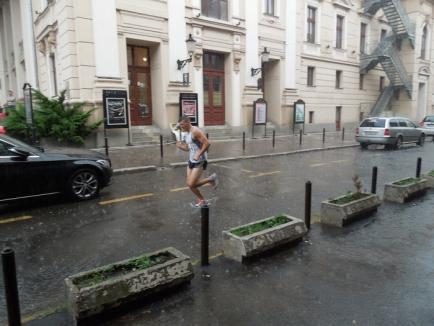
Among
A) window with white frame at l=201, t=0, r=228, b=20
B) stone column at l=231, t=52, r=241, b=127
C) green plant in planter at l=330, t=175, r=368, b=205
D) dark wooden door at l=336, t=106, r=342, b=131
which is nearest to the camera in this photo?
green plant in planter at l=330, t=175, r=368, b=205

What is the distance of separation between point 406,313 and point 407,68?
120 feet

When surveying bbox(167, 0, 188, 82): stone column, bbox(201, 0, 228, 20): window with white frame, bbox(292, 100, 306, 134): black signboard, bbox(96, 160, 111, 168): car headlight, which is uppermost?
bbox(201, 0, 228, 20): window with white frame

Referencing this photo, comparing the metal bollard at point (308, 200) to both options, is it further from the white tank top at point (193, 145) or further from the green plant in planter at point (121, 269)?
the green plant in planter at point (121, 269)

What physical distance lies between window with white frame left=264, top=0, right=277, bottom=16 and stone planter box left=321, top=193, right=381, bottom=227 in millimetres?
19648

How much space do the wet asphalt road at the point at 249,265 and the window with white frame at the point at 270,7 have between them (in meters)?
17.6

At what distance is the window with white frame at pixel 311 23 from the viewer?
26.6m

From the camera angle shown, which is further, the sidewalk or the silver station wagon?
the silver station wagon

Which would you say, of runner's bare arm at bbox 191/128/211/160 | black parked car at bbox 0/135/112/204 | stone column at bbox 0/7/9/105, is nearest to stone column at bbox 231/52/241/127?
black parked car at bbox 0/135/112/204

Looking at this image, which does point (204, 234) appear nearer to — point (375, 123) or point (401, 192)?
point (401, 192)

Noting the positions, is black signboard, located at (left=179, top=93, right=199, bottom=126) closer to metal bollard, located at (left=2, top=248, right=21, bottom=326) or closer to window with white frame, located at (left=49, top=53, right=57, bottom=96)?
window with white frame, located at (left=49, top=53, right=57, bottom=96)

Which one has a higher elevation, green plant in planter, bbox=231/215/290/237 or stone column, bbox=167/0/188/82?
stone column, bbox=167/0/188/82

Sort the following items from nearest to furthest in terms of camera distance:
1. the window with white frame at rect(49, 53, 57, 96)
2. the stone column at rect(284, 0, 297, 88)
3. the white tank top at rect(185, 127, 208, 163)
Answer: the white tank top at rect(185, 127, 208, 163), the window with white frame at rect(49, 53, 57, 96), the stone column at rect(284, 0, 297, 88)

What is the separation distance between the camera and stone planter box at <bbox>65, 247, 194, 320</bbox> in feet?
10.8

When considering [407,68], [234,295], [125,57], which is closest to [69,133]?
[125,57]
